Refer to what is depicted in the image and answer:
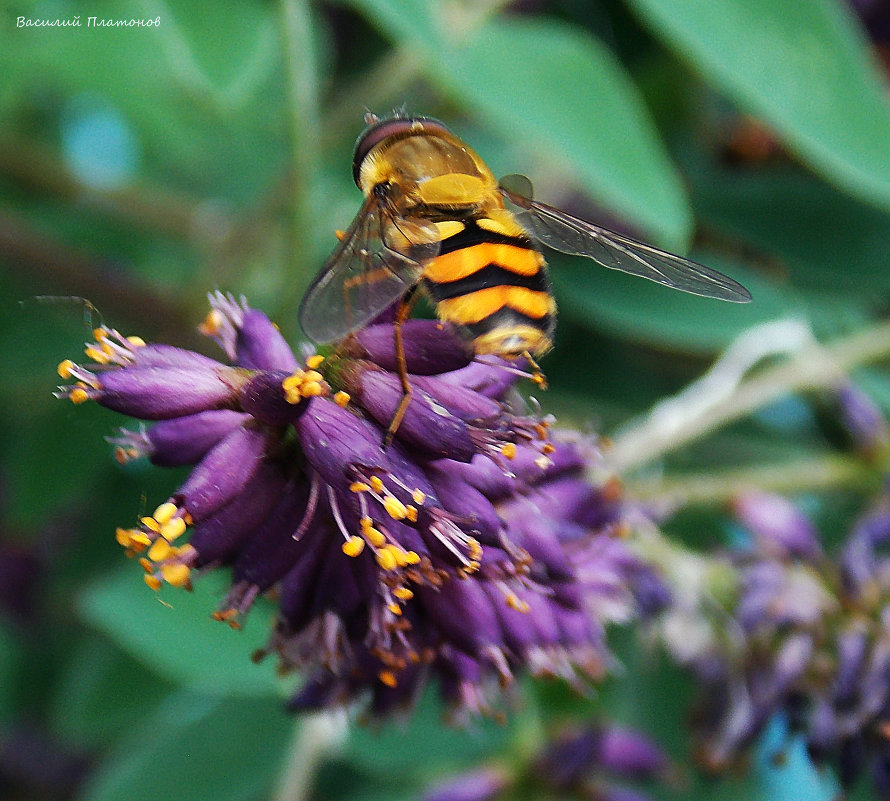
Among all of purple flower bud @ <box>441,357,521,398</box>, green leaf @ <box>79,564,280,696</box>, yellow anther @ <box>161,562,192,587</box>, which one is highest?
purple flower bud @ <box>441,357,521,398</box>

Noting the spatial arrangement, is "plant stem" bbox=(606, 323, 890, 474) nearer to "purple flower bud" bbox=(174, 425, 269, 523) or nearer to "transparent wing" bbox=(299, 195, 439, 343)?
"transparent wing" bbox=(299, 195, 439, 343)

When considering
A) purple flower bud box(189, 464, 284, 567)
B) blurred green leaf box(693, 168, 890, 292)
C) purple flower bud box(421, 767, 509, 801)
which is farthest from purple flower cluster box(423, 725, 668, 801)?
blurred green leaf box(693, 168, 890, 292)

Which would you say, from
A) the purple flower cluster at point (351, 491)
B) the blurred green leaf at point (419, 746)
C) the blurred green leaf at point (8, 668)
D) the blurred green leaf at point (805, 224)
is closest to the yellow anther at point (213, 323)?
the purple flower cluster at point (351, 491)

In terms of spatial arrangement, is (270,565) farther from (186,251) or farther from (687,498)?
(186,251)

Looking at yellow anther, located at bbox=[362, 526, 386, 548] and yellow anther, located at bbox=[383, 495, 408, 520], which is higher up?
yellow anther, located at bbox=[383, 495, 408, 520]

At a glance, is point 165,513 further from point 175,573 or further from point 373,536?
point 373,536

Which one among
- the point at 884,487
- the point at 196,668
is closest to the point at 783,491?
the point at 884,487
